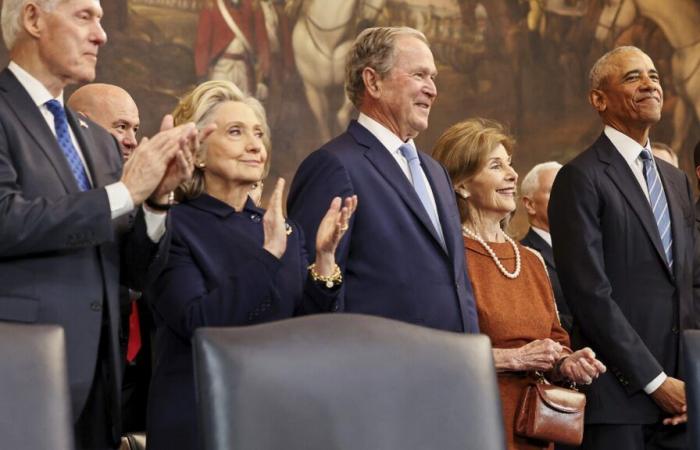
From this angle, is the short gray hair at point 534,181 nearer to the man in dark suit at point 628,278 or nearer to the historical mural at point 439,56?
the man in dark suit at point 628,278

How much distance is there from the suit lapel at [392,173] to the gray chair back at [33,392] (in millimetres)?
1985

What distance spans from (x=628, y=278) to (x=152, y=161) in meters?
2.16

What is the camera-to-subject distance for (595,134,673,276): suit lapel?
4512 mm

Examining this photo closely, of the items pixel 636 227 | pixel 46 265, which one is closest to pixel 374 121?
pixel 636 227

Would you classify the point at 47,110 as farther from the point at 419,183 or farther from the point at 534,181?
the point at 534,181

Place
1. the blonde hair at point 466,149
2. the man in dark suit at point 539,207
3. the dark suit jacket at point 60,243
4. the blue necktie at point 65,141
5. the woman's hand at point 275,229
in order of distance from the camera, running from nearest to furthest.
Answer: the dark suit jacket at point 60,243 < the blue necktie at point 65,141 < the woman's hand at point 275,229 < the blonde hair at point 466,149 < the man in dark suit at point 539,207

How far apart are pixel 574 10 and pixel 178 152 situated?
765 centimetres

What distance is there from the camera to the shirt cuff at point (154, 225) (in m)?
3.20

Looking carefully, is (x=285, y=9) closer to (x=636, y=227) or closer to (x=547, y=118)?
(x=547, y=118)

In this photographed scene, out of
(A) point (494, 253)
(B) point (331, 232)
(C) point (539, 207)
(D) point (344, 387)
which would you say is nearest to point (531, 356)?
(A) point (494, 253)

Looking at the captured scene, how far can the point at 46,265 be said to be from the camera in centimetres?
306

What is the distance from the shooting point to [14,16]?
3.34 meters

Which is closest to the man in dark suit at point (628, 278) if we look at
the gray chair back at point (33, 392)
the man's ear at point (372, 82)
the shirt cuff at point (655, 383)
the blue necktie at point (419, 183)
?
the shirt cuff at point (655, 383)

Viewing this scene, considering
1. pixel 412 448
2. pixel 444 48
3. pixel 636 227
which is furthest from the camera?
pixel 444 48
